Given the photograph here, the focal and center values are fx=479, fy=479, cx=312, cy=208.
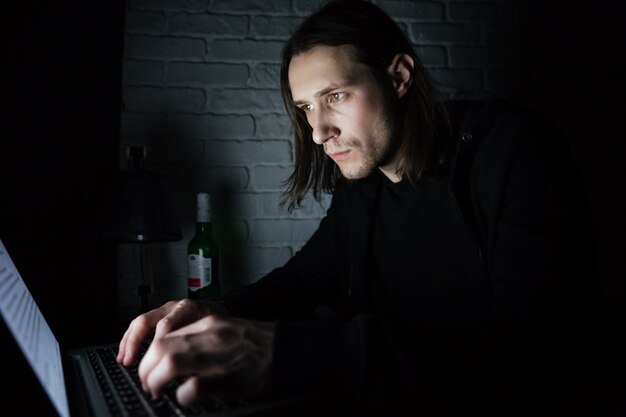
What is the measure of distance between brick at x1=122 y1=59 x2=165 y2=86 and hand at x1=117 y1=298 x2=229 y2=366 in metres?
1.07

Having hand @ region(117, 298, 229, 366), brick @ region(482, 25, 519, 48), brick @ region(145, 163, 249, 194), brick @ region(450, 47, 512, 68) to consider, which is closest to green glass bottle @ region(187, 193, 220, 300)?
brick @ region(145, 163, 249, 194)

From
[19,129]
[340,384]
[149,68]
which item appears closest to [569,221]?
[340,384]

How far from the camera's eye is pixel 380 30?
1.19 metres

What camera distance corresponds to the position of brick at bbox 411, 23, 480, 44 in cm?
174

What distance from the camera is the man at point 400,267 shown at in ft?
1.62

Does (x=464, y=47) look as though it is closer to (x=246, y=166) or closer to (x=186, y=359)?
(x=246, y=166)

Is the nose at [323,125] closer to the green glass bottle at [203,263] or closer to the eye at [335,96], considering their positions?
the eye at [335,96]

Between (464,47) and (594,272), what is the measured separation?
1226 millimetres

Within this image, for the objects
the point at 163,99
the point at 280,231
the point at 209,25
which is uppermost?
the point at 209,25

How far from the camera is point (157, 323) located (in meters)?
0.71

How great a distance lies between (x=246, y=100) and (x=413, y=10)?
70cm

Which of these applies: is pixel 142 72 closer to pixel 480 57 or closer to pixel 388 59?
pixel 388 59

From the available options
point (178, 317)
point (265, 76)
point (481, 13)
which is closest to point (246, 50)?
point (265, 76)

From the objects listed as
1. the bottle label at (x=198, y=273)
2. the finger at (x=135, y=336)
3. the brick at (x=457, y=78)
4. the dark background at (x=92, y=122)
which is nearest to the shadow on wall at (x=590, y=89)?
the dark background at (x=92, y=122)
